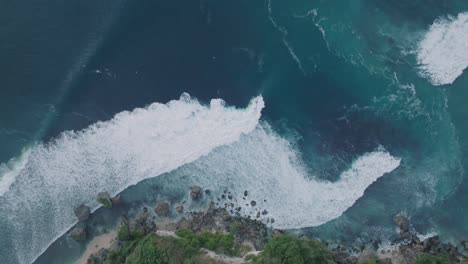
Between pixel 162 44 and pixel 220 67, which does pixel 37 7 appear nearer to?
pixel 162 44

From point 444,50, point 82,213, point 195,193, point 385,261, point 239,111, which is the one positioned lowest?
point 385,261

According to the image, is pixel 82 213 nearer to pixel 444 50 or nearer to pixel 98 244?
pixel 98 244

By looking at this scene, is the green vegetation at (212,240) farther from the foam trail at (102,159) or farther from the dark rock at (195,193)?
the foam trail at (102,159)

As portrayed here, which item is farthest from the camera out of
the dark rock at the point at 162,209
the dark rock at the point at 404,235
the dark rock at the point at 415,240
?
the dark rock at the point at 404,235

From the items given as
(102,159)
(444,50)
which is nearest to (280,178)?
(102,159)

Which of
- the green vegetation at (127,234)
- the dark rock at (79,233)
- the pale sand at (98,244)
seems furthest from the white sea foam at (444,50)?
the dark rock at (79,233)

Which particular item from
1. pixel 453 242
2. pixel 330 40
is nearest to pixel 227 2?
pixel 330 40
